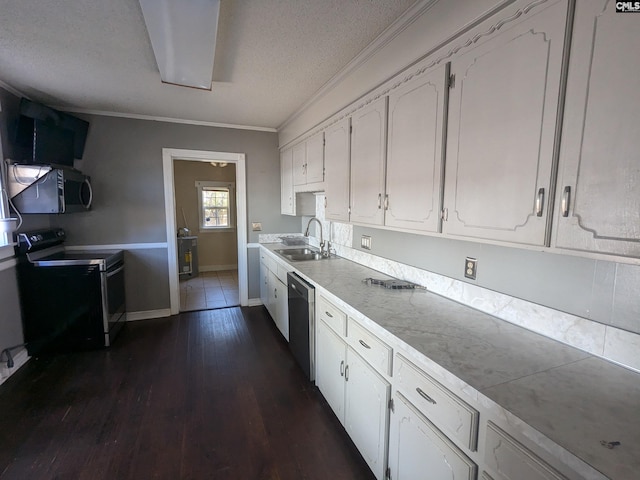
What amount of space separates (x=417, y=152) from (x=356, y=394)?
4.53 ft

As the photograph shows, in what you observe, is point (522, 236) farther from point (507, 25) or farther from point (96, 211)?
point (96, 211)

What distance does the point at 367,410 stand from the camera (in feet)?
5.10

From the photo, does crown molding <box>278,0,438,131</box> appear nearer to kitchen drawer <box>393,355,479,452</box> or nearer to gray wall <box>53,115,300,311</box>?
kitchen drawer <box>393,355,479,452</box>

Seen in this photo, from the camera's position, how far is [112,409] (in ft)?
7.07

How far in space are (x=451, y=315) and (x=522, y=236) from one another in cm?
57

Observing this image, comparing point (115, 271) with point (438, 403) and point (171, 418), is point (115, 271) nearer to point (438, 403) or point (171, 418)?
point (171, 418)

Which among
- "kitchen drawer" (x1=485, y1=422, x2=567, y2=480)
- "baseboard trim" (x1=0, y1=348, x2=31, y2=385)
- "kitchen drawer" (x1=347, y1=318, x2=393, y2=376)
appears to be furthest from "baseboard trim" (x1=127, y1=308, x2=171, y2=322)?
"kitchen drawer" (x1=485, y1=422, x2=567, y2=480)

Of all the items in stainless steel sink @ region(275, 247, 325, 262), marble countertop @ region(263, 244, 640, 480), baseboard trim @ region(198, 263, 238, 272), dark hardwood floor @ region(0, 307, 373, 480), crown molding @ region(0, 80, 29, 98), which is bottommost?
dark hardwood floor @ region(0, 307, 373, 480)

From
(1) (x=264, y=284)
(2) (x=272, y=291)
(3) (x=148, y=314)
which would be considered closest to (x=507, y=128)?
(2) (x=272, y=291)

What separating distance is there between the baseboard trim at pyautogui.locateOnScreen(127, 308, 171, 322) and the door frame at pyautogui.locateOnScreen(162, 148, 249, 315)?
82 millimetres

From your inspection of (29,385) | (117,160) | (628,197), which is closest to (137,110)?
(117,160)

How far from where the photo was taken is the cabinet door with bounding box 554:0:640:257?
2.69 ft

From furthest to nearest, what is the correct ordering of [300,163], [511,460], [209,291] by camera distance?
1. [209,291]
2. [300,163]
3. [511,460]

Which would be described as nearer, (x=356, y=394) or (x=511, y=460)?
(x=511, y=460)
